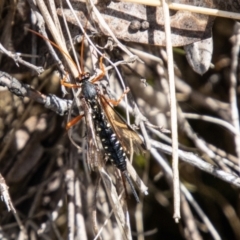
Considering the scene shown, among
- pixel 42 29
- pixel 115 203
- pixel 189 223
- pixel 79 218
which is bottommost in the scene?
pixel 189 223

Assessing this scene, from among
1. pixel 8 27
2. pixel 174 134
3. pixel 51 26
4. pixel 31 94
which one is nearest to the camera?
pixel 174 134

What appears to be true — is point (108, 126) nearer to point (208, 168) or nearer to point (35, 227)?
point (208, 168)

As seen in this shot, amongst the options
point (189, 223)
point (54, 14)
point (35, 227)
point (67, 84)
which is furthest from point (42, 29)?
point (189, 223)

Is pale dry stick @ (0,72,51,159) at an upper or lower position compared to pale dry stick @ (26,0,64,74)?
lower

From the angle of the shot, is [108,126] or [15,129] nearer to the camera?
[108,126]

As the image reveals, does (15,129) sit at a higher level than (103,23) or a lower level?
lower

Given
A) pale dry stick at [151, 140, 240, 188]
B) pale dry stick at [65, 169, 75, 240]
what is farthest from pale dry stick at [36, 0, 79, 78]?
pale dry stick at [65, 169, 75, 240]

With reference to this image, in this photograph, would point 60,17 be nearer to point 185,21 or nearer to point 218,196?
point 185,21

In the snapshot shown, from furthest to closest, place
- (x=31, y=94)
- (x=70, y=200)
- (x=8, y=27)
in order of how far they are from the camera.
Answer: (x=70, y=200), (x=8, y=27), (x=31, y=94)

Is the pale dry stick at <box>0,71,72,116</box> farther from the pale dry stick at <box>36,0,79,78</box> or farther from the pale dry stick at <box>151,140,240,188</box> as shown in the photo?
the pale dry stick at <box>151,140,240,188</box>
